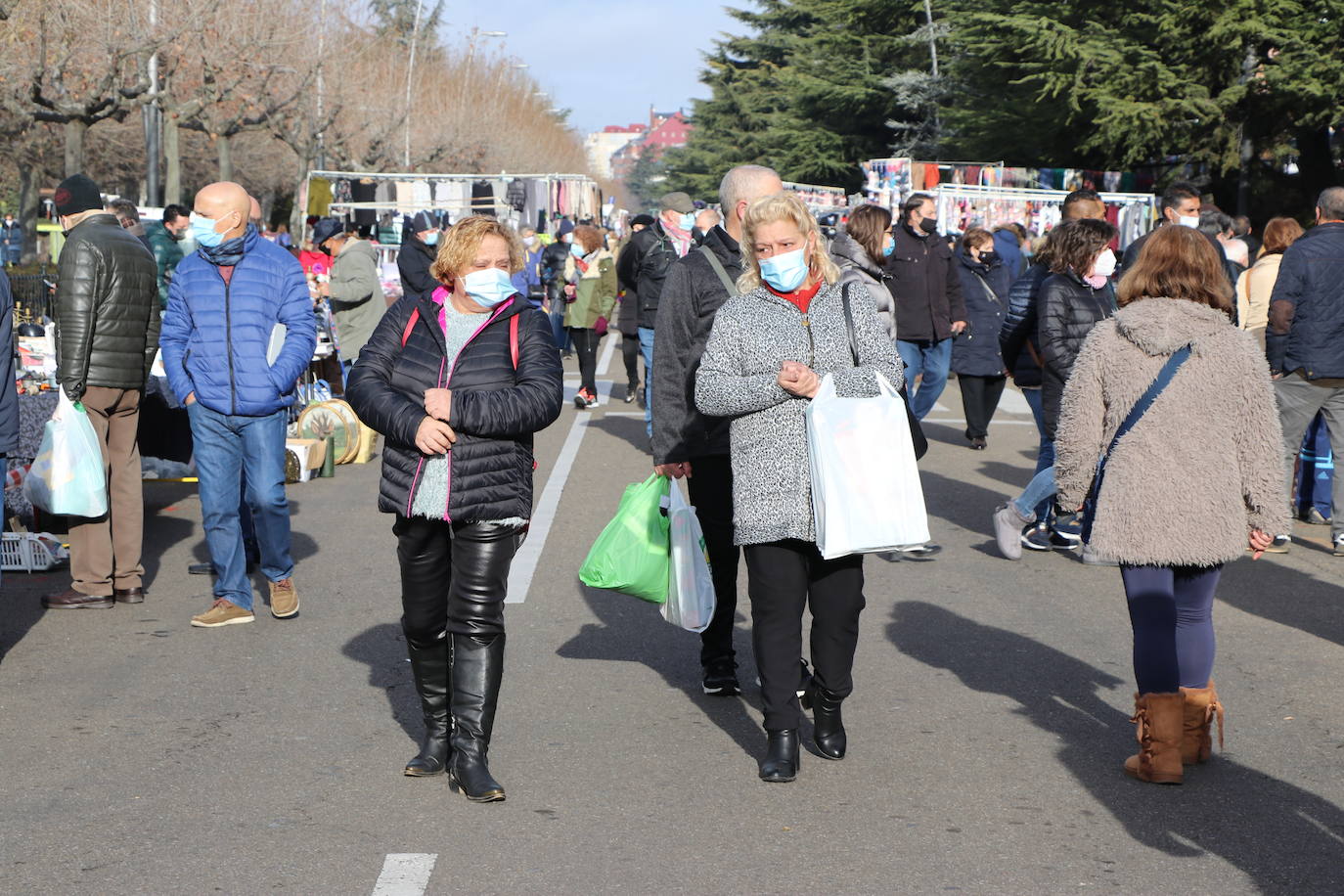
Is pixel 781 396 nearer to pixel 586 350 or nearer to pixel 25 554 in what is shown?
pixel 25 554

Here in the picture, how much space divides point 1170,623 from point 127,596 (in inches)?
186

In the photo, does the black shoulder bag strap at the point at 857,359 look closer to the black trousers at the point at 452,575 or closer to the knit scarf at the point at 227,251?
the black trousers at the point at 452,575

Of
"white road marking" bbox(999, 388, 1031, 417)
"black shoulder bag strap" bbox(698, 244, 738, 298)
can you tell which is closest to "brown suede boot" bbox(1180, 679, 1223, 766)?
"black shoulder bag strap" bbox(698, 244, 738, 298)

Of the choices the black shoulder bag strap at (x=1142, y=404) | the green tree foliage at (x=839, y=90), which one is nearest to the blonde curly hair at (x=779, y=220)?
the black shoulder bag strap at (x=1142, y=404)

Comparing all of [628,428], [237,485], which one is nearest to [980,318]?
[628,428]

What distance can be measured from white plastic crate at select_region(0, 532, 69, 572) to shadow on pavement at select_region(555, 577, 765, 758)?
283 centimetres

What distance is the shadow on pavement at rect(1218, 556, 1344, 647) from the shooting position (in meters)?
7.22

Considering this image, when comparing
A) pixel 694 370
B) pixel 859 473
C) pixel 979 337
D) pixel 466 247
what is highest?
pixel 466 247

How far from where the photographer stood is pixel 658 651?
6520 millimetres

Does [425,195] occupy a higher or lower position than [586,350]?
higher

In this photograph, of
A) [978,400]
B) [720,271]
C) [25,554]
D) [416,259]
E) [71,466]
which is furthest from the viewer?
[416,259]

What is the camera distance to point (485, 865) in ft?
13.6

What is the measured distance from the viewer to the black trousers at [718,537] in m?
5.59

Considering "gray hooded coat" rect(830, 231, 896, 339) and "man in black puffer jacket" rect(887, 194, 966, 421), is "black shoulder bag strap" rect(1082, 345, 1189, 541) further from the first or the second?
"man in black puffer jacket" rect(887, 194, 966, 421)
